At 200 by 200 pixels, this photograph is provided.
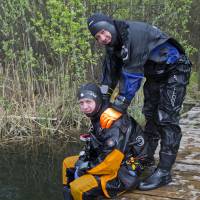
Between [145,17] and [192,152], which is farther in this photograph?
[145,17]

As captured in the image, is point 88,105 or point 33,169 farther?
point 33,169

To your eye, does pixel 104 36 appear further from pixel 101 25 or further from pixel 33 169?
pixel 33 169

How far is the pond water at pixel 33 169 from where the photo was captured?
247 inches

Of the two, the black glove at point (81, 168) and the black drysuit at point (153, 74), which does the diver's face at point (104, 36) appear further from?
the black glove at point (81, 168)

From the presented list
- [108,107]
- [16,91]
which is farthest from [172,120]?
[16,91]

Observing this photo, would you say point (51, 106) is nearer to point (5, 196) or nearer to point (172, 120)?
point (5, 196)

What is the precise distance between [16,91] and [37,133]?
101 centimetres

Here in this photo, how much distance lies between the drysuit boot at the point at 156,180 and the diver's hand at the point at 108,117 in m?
0.77

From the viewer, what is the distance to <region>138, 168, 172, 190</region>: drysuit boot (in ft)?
13.8

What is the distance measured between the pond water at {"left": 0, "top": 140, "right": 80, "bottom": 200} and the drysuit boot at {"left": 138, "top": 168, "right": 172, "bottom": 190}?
2241 mm

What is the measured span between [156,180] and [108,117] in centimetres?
88

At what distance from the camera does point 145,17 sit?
10141mm

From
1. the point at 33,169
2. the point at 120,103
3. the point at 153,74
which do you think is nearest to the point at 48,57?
the point at 33,169

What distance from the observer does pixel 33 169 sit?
23.4 ft
